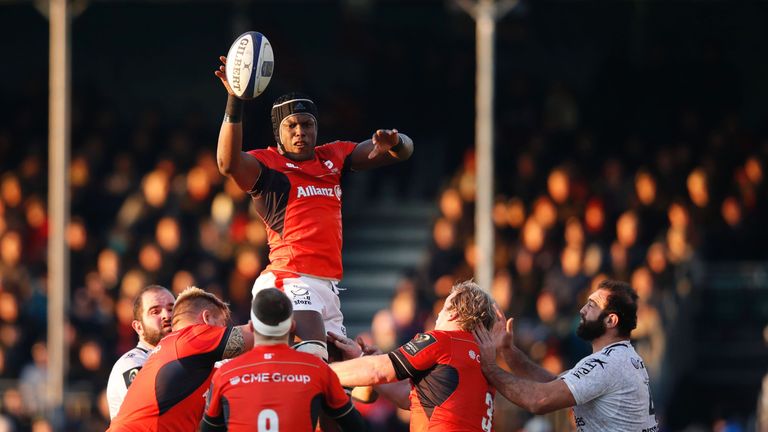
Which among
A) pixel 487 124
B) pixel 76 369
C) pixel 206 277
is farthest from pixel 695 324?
pixel 76 369

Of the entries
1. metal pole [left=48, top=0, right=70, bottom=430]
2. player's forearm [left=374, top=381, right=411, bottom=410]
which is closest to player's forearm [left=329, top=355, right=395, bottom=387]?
player's forearm [left=374, top=381, right=411, bottom=410]

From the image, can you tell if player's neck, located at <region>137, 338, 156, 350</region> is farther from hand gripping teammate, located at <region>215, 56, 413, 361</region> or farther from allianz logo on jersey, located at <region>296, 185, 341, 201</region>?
allianz logo on jersey, located at <region>296, 185, 341, 201</region>

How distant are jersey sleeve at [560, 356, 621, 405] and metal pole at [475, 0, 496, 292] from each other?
9.01 m

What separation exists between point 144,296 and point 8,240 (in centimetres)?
1134

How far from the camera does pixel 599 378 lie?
30.6 ft

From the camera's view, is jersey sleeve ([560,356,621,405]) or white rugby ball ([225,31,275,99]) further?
jersey sleeve ([560,356,621,405])

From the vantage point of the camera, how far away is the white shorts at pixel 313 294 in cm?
973

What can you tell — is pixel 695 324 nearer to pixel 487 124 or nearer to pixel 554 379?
pixel 487 124

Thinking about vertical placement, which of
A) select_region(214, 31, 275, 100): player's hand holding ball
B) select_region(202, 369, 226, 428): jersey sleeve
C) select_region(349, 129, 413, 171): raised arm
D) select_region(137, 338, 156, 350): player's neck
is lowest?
select_region(202, 369, 226, 428): jersey sleeve

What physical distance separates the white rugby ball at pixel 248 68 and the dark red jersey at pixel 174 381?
54.3 inches

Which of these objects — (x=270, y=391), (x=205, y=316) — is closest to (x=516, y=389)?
(x=270, y=391)

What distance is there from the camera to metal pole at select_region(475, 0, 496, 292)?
731 inches

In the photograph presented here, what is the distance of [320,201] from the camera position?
9930 mm

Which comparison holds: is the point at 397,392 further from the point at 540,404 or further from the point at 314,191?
the point at 314,191
